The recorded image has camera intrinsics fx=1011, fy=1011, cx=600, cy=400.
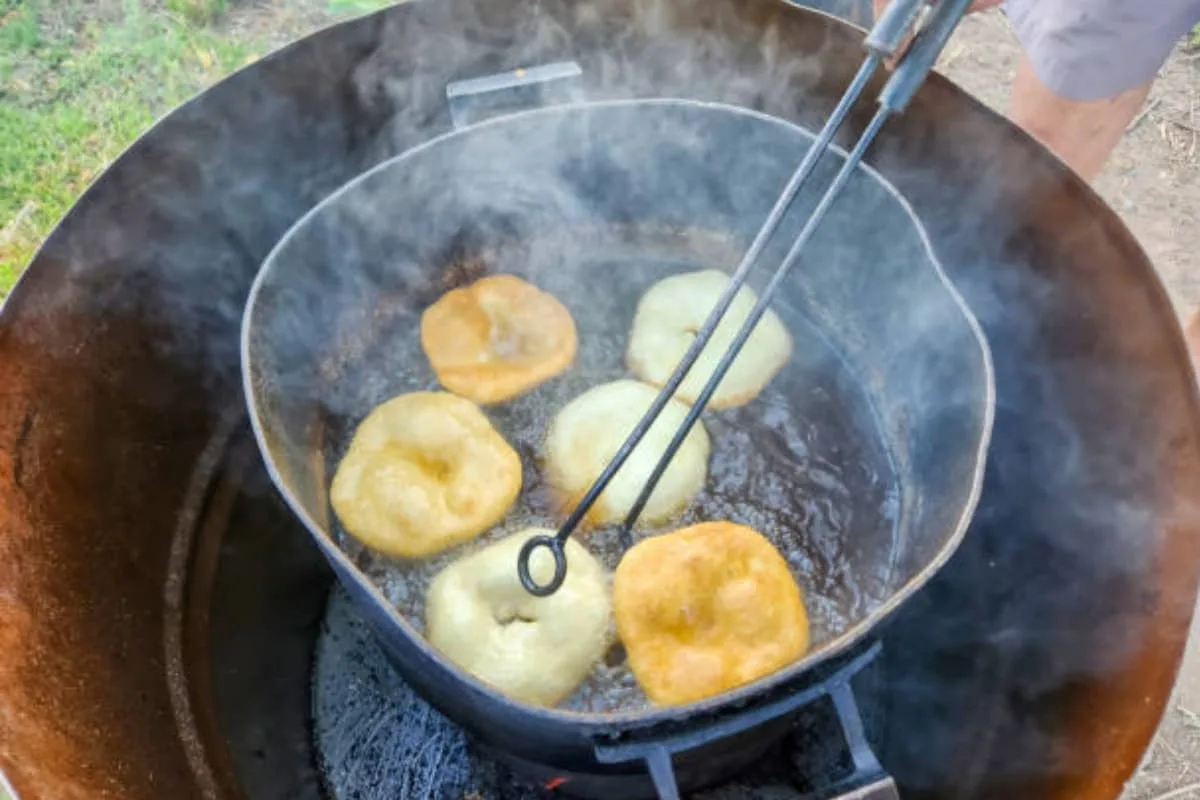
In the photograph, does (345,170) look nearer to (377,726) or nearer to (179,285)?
(179,285)

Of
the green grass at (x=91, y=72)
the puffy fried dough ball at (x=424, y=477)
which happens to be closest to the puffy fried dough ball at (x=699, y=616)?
the puffy fried dough ball at (x=424, y=477)

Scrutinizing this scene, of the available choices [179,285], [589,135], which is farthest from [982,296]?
[179,285]

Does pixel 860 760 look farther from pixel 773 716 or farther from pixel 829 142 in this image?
pixel 829 142

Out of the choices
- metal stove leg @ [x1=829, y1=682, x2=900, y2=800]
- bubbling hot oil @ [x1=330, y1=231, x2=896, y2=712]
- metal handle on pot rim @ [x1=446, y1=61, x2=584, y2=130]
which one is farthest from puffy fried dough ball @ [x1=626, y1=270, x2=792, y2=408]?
metal stove leg @ [x1=829, y1=682, x2=900, y2=800]

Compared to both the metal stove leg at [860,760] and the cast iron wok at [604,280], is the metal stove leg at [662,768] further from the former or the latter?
the metal stove leg at [860,760]

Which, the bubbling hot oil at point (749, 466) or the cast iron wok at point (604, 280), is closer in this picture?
the cast iron wok at point (604, 280)

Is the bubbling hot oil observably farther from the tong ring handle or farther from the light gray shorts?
the light gray shorts

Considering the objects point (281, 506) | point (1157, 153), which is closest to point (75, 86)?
point (281, 506)
